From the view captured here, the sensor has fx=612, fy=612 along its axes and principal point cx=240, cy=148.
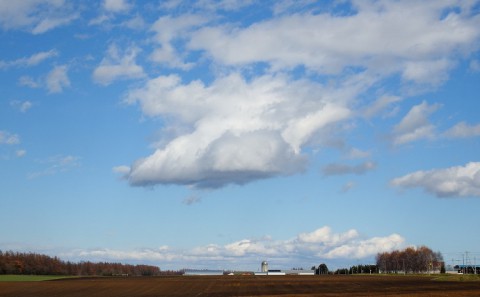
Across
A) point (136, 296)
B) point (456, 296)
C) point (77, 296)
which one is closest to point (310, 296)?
point (456, 296)

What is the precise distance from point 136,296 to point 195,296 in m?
7.54

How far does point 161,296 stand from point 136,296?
3145 millimetres

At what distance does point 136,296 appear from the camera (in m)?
76.5

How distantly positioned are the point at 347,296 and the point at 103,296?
99.0ft

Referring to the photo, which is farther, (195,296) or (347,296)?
(195,296)

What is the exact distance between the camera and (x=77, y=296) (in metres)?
79.2

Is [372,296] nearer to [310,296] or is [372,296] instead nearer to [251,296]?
[310,296]

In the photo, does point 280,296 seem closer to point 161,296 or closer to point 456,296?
point 161,296

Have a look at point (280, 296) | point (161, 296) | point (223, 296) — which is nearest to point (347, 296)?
point (280, 296)

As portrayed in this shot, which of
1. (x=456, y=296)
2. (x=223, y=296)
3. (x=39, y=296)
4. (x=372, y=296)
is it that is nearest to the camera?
(x=456, y=296)

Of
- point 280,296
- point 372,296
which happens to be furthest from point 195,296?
point 372,296

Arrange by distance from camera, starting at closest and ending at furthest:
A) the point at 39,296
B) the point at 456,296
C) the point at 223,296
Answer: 1. the point at 456,296
2. the point at 223,296
3. the point at 39,296

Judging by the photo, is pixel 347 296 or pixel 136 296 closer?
pixel 347 296

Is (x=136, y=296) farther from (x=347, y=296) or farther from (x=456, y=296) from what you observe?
(x=456, y=296)
